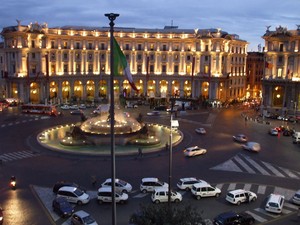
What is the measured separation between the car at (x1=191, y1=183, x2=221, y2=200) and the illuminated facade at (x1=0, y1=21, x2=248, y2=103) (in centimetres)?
6678

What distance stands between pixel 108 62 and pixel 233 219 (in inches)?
3365

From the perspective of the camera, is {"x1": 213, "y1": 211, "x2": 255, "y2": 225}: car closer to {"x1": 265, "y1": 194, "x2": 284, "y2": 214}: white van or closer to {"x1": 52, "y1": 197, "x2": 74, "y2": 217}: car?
{"x1": 265, "y1": 194, "x2": 284, "y2": 214}: white van

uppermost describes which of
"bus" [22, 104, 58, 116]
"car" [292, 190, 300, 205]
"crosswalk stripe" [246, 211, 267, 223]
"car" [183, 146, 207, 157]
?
"bus" [22, 104, 58, 116]

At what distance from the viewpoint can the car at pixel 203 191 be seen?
34.5 meters

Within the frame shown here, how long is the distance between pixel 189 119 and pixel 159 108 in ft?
44.8

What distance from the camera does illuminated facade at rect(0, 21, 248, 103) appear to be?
94938 millimetres

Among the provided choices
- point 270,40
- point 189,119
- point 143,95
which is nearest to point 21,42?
point 143,95

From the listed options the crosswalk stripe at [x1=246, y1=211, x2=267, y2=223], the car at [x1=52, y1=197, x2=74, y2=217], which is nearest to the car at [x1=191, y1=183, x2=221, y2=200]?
the crosswalk stripe at [x1=246, y1=211, x2=267, y2=223]

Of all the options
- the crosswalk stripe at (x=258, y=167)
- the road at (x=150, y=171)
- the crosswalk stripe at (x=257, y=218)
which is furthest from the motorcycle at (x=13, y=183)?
the crosswalk stripe at (x=258, y=167)

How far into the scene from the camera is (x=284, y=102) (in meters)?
87.1

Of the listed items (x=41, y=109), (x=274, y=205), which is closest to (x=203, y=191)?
(x=274, y=205)

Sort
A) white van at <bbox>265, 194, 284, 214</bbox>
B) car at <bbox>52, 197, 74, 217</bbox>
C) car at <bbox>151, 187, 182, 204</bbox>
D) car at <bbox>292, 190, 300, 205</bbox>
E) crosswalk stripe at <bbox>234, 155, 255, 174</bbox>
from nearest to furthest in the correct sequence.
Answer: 1. car at <bbox>52, 197, 74, 217</bbox>
2. white van at <bbox>265, 194, 284, 214</bbox>
3. car at <bbox>151, 187, 182, 204</bbox>
4. car at <bbox>292, 190, 300, 205</bbox>
5. crosswalk stripe at <bbox>234, 155, 255, 174</bbox>

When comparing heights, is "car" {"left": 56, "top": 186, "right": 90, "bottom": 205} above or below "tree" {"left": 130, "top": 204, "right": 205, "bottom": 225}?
below

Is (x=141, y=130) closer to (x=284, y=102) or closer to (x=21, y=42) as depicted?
(x=284, y=102)
